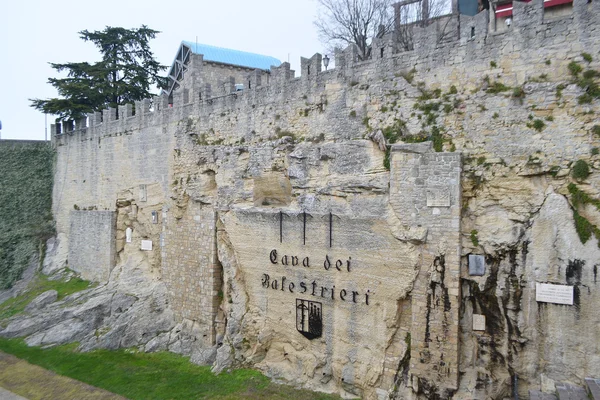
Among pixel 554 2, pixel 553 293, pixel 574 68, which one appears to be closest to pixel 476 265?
pixel 553 293

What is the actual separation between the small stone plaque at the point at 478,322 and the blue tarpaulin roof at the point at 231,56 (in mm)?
19459

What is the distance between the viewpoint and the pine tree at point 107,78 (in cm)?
2300

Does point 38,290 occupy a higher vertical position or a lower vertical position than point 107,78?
lower

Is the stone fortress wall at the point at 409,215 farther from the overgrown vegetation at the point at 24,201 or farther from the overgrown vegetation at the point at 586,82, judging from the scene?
the overgrown vegetation at the point at 24,201

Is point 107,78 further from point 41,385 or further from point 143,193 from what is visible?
point 41,385

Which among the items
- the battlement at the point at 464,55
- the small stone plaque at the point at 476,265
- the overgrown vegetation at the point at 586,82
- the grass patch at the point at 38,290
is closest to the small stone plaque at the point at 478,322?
the small stone plaque at the point at 476,265

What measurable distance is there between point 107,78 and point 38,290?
10438 mm

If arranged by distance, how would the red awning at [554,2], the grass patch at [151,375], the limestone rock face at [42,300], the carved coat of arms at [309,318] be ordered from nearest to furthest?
the grass patch at [151,375] < the carved coat of arms at [309,318] < the red awning at [554,2] < the limestone rock face at [42,300]

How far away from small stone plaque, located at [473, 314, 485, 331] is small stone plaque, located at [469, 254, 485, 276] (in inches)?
31.7

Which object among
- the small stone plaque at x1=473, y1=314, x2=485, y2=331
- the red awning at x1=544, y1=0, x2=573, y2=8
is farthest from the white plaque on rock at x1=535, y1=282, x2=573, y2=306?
the red awning at x1=544, y1=0, x2=573, y2=8

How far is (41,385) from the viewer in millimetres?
12922

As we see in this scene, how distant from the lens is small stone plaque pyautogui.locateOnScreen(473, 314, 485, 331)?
9328mm

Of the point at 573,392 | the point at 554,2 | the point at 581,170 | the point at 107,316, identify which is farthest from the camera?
the point at 107,316

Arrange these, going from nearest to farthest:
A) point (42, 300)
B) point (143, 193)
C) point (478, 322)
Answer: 1. point (478, 322)
2. point (143, 193)
3. point (42, 300)
